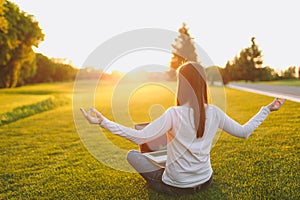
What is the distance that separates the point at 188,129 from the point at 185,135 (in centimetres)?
8

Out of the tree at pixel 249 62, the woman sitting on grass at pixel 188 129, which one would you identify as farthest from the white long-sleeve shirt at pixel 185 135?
the tree at pixel 249 62

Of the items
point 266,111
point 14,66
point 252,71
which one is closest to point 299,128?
point 266,111

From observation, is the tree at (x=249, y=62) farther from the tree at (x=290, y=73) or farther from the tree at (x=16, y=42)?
the tree at (x=16, y=42)

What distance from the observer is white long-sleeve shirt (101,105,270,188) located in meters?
2.49

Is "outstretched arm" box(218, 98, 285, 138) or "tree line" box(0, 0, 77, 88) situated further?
"tree line" box(0, 0, 77, 88)

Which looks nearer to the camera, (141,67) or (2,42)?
(141,67)

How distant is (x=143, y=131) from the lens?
8.21ft

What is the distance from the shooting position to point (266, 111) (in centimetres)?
298

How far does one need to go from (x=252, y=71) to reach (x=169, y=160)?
168 feet

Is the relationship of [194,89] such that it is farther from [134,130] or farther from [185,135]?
[134,130]

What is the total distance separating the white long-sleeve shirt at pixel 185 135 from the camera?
249cm

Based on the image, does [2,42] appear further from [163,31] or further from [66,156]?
[163,31]

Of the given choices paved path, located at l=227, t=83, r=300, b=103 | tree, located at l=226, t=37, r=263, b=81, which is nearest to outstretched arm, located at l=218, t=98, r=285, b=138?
paved path, located at l=227, t=83, r=300, b=103

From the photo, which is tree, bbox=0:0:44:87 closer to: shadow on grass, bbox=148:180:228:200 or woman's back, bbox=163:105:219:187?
shadow on grass, bbox=148:180:228:200
